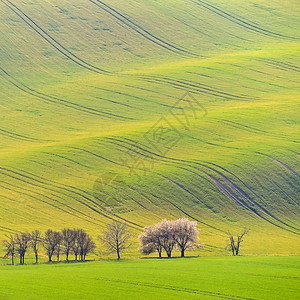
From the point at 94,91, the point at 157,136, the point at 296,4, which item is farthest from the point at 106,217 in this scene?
the point at 296,4

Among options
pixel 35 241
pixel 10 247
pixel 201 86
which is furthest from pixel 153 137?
pixel 10 247

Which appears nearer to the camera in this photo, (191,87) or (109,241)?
(109,241)

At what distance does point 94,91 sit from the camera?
279 ft

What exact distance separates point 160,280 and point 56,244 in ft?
51.6

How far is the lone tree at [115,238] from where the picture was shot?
50094 mm

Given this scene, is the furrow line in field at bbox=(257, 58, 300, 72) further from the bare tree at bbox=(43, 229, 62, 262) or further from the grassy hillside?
the bare tree at bbox=(43, 229, 62, 262)

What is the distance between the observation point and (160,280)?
3453cm

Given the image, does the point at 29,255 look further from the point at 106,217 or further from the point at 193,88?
the point at 193,88

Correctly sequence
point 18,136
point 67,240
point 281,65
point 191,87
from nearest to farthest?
point 67,240 < point 18,136 < point 191,87 < point 281,65

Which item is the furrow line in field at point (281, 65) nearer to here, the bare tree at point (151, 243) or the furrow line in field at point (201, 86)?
the furrow line in field at point (201, 86)

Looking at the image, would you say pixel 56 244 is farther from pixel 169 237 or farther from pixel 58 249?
pixel 169 237

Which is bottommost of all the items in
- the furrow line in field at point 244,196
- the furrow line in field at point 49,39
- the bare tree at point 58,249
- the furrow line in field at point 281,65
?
the bare tree at point 58,249

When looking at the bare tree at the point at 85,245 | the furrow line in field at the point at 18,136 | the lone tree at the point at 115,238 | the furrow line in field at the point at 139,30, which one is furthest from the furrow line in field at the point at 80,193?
the furrow line in field at the point at 139,30

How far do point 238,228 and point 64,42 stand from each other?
172 feet
